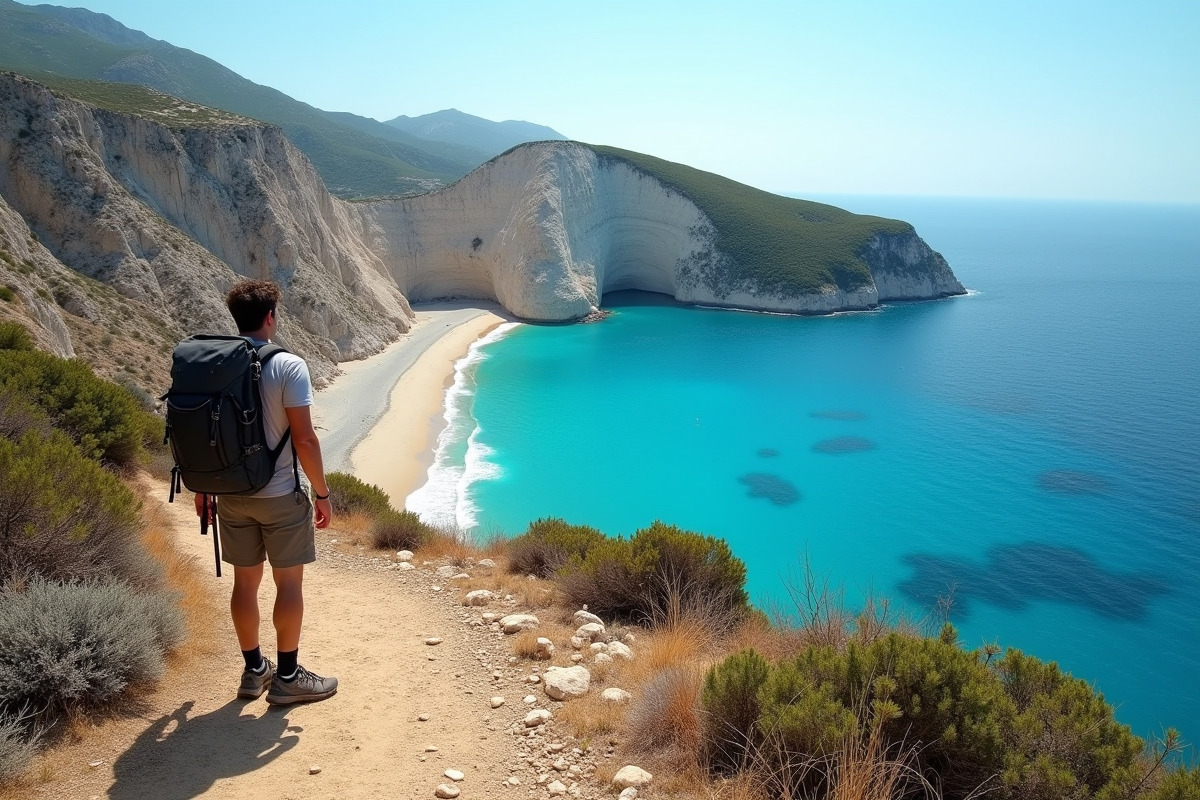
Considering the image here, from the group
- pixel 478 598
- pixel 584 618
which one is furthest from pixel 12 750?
pixel 584 618

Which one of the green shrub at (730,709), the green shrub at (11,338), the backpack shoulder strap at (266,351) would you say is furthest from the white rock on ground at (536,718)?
the green shrub at (11,338)

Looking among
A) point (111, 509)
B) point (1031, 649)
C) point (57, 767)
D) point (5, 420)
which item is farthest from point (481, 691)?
point (1031, 649)

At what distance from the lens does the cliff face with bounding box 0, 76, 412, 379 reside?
2408cm

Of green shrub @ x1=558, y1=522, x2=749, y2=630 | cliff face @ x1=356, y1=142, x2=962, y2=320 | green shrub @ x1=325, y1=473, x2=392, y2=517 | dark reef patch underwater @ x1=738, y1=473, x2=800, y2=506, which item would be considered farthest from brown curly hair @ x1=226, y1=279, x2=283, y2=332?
cliff face @ x1=356, y1=142, x2=962, y2=320

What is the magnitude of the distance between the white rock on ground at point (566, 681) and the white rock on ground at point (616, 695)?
0.57ft

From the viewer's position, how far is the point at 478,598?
688cm

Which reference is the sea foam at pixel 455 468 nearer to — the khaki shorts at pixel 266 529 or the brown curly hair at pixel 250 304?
the khaki shorts at pixel 266 529

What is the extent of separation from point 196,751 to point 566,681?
237 centimetres

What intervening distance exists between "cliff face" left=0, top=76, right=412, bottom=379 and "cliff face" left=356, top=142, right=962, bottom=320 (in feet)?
43.9

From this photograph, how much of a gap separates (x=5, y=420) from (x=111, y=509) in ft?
8.30

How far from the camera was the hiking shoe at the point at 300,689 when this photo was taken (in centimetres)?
441

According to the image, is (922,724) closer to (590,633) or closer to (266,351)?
(590,633)

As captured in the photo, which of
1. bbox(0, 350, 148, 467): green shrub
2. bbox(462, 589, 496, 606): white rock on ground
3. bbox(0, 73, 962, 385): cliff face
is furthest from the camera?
bbox(0, 73, 962, 385): cliff face

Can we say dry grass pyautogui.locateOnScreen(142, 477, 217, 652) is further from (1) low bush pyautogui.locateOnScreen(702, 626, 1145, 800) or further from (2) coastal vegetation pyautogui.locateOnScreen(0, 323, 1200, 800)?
(1) low bush pyautogui.locateOnScreen(702, 626, 1145, 800)
